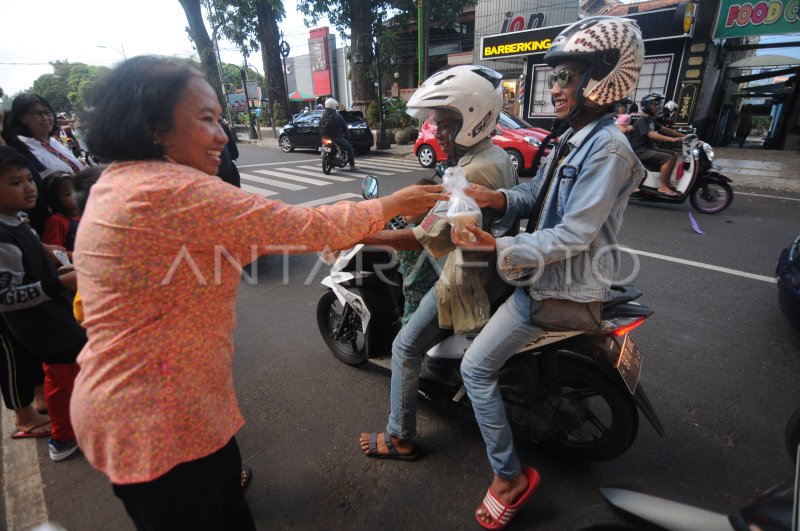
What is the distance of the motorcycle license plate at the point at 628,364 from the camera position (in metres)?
1.83

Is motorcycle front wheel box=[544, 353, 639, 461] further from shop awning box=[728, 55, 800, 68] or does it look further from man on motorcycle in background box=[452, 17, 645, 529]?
shop awning box=[728, 55, 800, 68]

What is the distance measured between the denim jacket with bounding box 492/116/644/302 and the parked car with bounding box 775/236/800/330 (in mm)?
2304

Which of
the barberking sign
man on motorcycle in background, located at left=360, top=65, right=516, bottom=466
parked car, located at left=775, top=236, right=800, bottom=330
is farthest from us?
the barberking sign

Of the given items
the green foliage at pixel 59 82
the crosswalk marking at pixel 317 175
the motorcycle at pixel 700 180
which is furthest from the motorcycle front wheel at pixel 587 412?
the green foliage at pixel 59 82

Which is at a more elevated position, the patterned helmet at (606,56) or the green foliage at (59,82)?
the green foliage at (59,82)

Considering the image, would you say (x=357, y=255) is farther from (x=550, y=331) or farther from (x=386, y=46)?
(x=386, y=46)

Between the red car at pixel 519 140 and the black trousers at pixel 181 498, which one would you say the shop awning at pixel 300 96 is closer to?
the red car at pixel 519 140

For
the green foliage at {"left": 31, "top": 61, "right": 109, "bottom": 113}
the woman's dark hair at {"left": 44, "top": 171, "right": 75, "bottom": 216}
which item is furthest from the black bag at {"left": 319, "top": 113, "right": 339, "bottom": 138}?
the green foliage at {"left": 31, "top": 61, "right": 109, "bottom": 113}

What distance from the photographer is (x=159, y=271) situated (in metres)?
1.01

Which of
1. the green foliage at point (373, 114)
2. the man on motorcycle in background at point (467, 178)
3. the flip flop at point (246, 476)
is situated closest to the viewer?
the man on motorcycle in background at point (467, 178)

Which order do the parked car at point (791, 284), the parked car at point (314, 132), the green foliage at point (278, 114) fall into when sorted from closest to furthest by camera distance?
the parked car at point (791, 284), the parked car at point (314, 132), the green foliage at point (278, 114)

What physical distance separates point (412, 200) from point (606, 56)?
2.83 ft

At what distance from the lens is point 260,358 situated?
325cm

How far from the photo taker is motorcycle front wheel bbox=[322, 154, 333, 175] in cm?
1086
